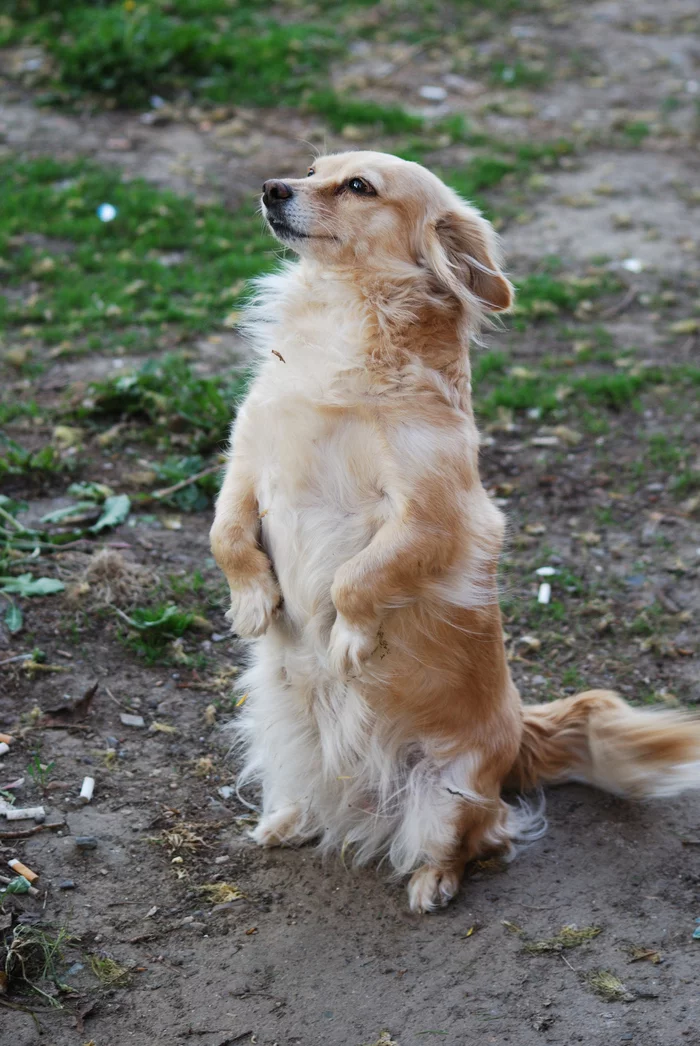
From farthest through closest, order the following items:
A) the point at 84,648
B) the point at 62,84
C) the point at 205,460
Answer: the point at 62,84 → the point at 205,460 → the point at 84,648

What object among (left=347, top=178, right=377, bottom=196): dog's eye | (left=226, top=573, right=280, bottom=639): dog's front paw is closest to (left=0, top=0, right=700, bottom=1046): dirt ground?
(left=226, top=573, right=280, bottom=639): dog's front paw

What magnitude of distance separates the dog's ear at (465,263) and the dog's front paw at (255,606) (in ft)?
3.23

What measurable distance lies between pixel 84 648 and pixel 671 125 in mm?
7113

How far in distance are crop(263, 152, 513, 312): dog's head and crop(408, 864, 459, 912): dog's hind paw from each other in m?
1.65

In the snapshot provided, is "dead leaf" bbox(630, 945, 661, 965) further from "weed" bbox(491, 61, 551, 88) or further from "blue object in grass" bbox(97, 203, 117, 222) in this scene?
"weed" bbox(491, 61, 551, 88)

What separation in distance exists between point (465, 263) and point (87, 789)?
194 centimetres

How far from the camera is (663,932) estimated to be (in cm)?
303

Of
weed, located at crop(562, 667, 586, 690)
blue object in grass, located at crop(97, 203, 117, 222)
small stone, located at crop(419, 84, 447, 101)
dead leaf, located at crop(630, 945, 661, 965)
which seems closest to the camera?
dead leaf, located at crop(630, 945, 661, 965)

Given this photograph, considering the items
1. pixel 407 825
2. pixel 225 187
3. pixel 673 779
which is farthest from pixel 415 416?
pixel 225 187

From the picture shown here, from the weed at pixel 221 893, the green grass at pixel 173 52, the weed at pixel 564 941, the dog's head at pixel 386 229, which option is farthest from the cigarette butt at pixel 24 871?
the green grass at pixel 173 52

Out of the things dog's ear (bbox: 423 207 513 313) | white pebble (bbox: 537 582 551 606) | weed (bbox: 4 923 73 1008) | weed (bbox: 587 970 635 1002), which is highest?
dog's ear (bbox: 423 207 513 313)

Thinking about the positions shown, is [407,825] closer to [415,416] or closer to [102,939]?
[102,939]

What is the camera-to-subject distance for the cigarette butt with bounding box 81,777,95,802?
337cm

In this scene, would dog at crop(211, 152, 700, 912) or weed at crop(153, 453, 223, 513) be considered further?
weed at crop(153, 453, 223, 513)
